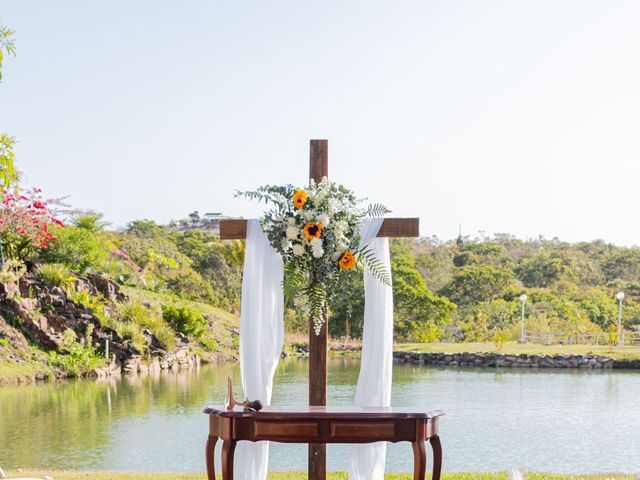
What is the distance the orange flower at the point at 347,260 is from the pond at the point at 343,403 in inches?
164

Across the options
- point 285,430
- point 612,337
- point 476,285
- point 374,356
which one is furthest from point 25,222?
point 476,285

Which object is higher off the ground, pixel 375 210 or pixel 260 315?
pixel 375 210

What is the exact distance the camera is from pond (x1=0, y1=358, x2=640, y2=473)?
10141mm

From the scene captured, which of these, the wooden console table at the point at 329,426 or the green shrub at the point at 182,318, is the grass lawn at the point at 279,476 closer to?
the wooden console table at the point at 329,426

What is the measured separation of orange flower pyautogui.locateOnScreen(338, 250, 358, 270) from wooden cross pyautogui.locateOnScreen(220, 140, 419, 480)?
37 cm

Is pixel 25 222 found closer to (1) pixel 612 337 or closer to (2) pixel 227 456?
(2) pixel 227 456

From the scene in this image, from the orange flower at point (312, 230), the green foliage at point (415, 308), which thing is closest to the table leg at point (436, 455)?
the orange flower at point (312, 230)

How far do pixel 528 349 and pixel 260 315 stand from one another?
60.7 ft

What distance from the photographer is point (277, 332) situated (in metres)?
6.37

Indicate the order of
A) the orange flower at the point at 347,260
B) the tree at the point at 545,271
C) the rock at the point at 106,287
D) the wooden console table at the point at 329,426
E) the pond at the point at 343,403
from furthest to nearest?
1. the tree at the point at 545,271
2. the rock at the point at 106,287
3. the pond at the point at 343,403
4. the orange flower at the point at 347,260
5. the wooden console table at the point at 329,426

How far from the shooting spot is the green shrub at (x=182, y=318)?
20.9 metres

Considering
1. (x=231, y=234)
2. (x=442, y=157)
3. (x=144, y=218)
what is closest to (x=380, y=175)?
(x=442, y=157)

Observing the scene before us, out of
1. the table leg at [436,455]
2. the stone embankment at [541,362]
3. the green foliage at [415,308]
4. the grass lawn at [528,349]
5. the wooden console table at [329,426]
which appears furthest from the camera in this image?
the green foliage at [415,308]

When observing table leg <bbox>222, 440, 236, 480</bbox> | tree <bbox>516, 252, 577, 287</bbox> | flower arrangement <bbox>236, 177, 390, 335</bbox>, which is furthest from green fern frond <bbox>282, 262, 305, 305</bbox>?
tree <bbox>516, 252, 577, 287</bbox>
